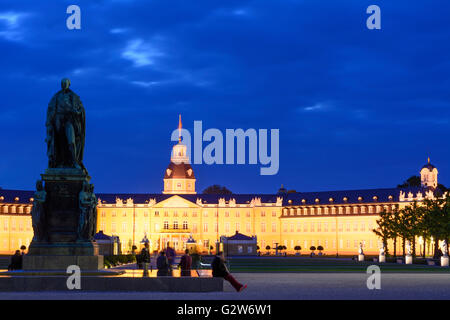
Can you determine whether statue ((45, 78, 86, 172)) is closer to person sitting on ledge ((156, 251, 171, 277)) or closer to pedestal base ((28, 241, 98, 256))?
pedestal base ((28, 241, 98, 256))

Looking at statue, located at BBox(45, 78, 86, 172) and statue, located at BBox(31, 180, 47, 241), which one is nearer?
statue, located at BBox(31, 180, 47, 241)

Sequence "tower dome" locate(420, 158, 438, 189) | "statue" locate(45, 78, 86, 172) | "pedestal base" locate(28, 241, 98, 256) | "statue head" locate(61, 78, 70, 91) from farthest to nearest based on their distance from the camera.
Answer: "tower dome" locate(420, 158, 438, 189)
"statue head" locate(61, 78, 70, 91)
"statue" locate(45, 78, 86, 172)
"pedestal base" locate(28, 241, 98, 256)

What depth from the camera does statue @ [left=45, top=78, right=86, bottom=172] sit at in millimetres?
31031

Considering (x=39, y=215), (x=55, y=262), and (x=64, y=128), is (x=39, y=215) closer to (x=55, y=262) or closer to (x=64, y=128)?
(x=55, y=262)

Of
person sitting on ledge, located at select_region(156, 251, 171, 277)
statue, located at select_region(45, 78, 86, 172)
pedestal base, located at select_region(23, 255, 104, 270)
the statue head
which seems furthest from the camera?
person sitting on ledge, located at select_region(156, 251, 171, 277)

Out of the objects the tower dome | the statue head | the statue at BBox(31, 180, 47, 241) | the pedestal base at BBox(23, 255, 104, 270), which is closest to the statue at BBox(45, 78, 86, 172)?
the statue head

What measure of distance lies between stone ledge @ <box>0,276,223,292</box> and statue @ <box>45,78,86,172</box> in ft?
15.8

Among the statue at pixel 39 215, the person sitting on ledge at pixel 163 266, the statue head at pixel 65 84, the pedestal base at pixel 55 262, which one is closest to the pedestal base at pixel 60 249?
the pedestal base at pixel 55 262

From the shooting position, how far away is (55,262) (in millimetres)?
29828

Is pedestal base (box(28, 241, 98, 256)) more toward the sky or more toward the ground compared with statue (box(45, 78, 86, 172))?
more toward the ground

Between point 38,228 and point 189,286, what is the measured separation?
6292mm

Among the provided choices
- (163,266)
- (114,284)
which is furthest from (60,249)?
(163,266)

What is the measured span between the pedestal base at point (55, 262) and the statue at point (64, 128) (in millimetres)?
3685
